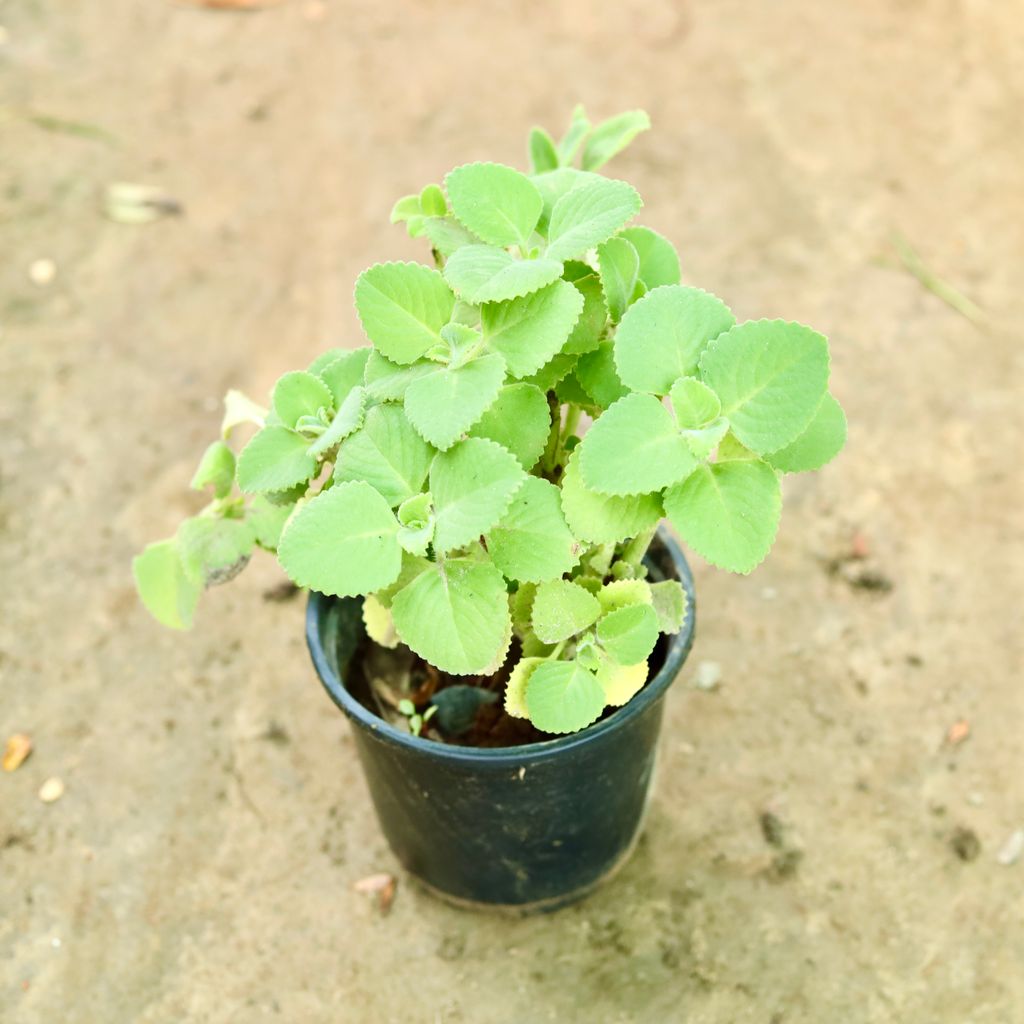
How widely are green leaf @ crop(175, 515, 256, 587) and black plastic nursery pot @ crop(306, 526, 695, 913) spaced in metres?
0.16

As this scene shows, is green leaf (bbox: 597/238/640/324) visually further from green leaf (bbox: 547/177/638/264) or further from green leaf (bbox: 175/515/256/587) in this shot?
green leaf (bbox: 175/515/256/587)

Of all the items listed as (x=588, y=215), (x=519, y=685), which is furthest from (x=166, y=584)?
(x=588, y=215)

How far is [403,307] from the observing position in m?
1.17

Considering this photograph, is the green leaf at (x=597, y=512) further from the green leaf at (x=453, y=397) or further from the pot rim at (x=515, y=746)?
the pot rim at (x=515, y=746)

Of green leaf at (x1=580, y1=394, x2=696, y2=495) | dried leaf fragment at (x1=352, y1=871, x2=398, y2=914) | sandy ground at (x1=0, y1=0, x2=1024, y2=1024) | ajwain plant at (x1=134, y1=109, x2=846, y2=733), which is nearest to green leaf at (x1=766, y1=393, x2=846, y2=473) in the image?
ajwain plant at (x1=134, y1=109, x2=846, y2=733)

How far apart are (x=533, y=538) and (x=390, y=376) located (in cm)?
23

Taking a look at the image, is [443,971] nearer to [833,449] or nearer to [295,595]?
[295,595]

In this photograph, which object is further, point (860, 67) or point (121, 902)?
point (860, 67)

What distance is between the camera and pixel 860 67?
10.9 ft

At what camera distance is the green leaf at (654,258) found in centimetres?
125

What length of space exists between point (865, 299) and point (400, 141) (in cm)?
130

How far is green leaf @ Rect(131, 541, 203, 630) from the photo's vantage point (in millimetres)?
1350

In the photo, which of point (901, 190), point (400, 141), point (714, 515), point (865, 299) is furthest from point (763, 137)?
point (714, 515)

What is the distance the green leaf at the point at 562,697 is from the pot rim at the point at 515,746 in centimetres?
9
